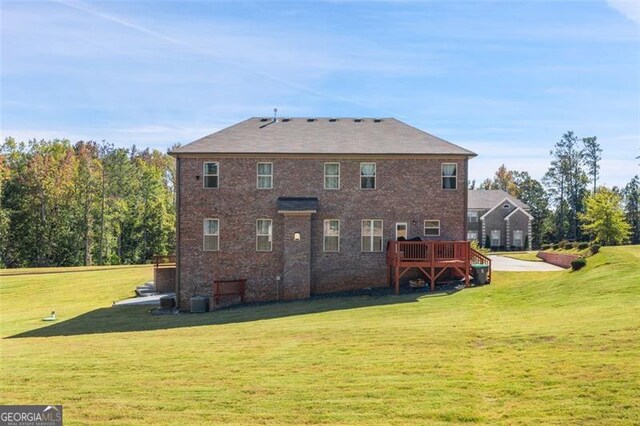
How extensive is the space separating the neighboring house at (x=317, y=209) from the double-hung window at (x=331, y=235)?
0.05 metres

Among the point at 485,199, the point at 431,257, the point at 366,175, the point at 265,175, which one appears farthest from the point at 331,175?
the point at 485,199

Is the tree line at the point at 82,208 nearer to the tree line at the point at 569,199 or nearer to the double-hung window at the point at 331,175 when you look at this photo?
the tree line at the point at 569,199

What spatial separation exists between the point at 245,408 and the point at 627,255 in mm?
20930

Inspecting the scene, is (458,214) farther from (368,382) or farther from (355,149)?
(368,382)

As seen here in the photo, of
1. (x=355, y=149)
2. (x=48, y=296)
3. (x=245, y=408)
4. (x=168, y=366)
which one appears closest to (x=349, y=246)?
(x=355, y=149)

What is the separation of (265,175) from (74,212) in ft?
125

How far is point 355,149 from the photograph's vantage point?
83.9ft

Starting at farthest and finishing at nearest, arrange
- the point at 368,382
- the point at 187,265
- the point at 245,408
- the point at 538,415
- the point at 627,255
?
the point at 187,265
the point at 627,255
the point at 368,382
the point at 245,408
the point at 538,415

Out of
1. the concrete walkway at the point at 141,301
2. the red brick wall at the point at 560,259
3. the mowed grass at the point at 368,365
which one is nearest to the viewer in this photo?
Result: the mowed grass at the point at 368,365

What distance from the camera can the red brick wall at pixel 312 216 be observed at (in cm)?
2528

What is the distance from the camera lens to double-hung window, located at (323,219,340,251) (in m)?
25.4

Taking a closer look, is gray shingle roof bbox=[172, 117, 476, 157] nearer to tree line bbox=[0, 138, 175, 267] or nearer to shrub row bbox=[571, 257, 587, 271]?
shrub row bbox=[571, 257, 587, 271]

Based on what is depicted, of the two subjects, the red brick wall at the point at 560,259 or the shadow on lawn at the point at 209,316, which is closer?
the shadow on lawn at the point at 209,316

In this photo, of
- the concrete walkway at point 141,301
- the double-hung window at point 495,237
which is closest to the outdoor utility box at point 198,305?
the concrete walkway at point 141,301
